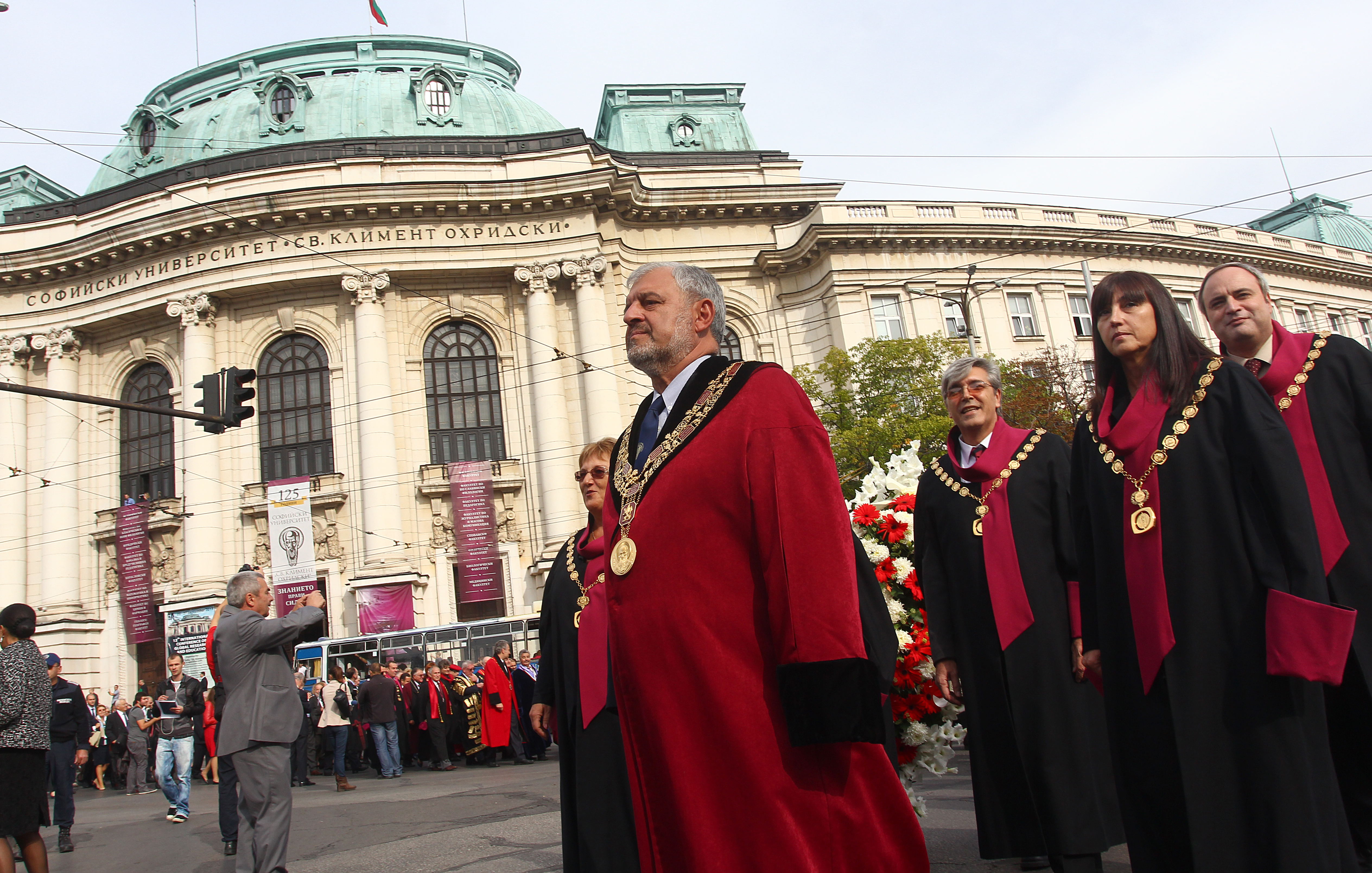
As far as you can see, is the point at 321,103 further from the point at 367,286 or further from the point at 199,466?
the point at 199,466

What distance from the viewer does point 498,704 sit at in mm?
16984

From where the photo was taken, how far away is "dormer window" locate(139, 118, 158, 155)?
3722cm

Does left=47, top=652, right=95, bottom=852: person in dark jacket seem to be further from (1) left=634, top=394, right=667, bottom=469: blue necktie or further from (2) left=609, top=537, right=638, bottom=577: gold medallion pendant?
(2) left=609, top=537, right=638, bottom=577: gold medallion pendant

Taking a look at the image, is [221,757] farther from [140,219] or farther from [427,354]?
[140,219]

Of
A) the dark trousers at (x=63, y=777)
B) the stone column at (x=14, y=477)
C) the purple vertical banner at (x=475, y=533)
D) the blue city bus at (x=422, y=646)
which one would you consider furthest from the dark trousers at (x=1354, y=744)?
the stone column at (x=14, y=477)

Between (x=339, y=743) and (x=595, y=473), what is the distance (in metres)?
12.7

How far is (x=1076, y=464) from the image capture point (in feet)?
12.7

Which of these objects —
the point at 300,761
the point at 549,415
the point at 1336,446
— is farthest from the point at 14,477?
the point at 1336,446

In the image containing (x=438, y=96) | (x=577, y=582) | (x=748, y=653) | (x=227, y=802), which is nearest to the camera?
(x=748, y=653)

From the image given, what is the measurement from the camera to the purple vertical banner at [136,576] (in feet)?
100

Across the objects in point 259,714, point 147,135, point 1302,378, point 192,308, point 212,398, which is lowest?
point 259,714

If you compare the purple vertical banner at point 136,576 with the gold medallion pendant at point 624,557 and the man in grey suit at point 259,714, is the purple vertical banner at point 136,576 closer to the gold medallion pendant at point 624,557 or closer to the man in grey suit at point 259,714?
the man in grey suit at point 259,714

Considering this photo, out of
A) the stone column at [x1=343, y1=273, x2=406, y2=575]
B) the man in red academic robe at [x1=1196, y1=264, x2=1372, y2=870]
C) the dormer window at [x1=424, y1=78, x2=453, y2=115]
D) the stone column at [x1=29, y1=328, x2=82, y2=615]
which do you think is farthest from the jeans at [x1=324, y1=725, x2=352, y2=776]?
the dormer window at [x1=424, y1=78, x2=453, y2=115]

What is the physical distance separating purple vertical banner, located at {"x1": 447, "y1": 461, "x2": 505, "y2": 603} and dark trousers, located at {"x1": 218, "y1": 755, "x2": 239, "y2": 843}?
815 inches
